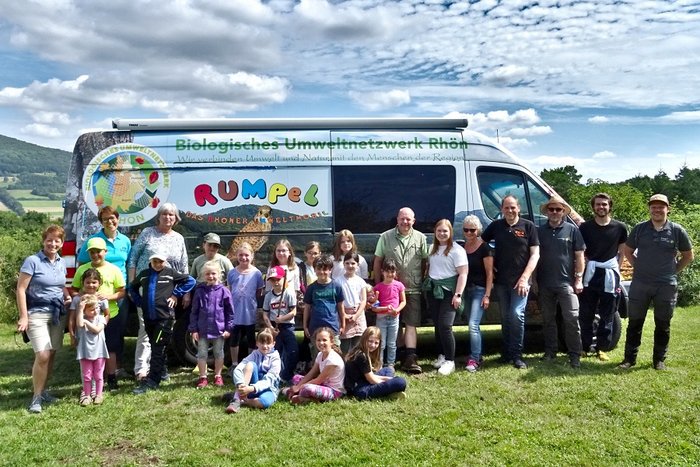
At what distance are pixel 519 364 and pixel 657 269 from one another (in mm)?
1641

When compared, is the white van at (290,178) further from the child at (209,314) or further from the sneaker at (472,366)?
the sneaker at (472,366)

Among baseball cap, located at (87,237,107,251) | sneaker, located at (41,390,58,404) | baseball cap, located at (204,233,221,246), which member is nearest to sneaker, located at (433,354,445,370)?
baseball cap, located at (204,233,221,246)

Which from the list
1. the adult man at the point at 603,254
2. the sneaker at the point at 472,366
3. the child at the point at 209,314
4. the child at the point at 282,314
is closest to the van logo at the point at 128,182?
the child at the point at 209,314

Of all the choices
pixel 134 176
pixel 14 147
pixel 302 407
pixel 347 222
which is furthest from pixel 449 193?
pixel 14 147

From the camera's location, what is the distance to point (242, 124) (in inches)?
247

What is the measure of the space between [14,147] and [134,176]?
5799 inches

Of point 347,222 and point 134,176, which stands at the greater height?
point 134,176

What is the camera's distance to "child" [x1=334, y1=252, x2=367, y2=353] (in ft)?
18.2

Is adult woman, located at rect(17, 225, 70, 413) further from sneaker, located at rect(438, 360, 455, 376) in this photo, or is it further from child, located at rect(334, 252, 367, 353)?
sneaker, located at rect(438, 360, 455, 376)

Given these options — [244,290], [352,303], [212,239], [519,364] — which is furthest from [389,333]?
[212,239]

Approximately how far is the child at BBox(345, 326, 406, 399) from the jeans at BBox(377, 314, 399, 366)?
0.59 metres

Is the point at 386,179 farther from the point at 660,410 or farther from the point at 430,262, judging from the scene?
the point at 660,410

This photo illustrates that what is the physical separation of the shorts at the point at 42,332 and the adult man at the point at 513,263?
4.19m

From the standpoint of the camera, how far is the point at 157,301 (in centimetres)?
529
